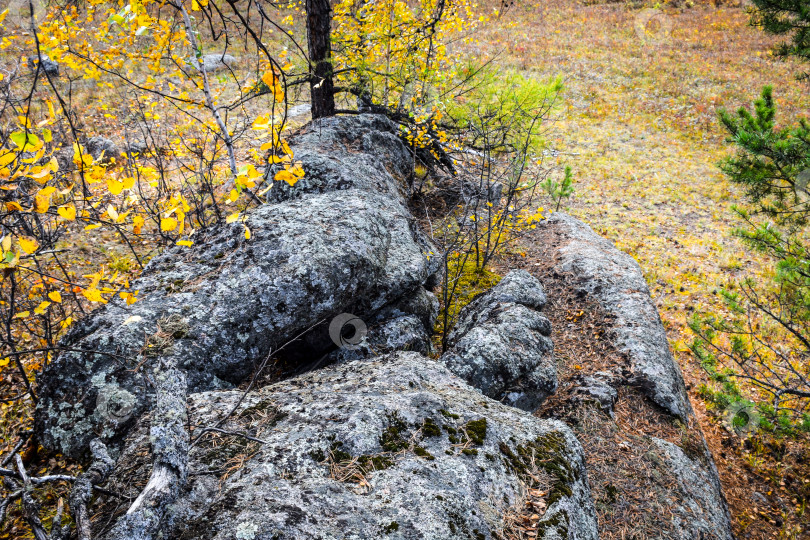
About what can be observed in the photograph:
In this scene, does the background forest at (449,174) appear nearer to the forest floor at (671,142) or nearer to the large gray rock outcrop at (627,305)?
the forest floor at (671,142)

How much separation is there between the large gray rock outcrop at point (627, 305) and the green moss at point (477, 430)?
133 inches

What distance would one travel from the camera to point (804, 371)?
7.44 metres

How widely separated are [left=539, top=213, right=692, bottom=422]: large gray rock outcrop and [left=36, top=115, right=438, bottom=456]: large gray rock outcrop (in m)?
2.88

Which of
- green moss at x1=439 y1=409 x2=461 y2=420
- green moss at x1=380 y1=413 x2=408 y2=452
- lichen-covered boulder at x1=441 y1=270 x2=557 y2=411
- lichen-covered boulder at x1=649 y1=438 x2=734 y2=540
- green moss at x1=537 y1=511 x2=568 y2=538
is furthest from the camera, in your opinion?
lichen-covered boulder at x1=441 y1=270 x2=557 y2=411

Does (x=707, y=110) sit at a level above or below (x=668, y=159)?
above

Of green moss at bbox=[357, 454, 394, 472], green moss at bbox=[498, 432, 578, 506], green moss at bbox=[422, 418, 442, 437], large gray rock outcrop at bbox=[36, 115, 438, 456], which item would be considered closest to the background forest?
large gray rock outcrop at bbox=[36, 115, 438, 456]

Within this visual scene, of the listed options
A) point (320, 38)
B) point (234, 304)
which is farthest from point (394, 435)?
point (320, 38)

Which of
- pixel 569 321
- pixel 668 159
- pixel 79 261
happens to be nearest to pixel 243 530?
pixel 569 321

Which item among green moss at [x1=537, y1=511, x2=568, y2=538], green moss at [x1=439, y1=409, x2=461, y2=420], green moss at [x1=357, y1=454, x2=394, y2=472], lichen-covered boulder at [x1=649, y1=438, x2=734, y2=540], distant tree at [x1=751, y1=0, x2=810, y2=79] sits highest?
distant tree at [x1=751, y1=0, x2=810, y2=79]

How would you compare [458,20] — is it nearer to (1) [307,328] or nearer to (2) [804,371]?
(1) [307,328]

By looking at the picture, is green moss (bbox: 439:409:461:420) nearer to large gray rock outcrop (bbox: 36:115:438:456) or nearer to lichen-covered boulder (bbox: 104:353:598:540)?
lichen-covered boulder (bbox: 104:353:598:540)

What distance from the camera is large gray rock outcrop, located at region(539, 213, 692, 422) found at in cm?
524

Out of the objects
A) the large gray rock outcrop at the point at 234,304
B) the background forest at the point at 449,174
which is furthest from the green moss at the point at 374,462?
the large gray rock outcrop at the point at 234,304

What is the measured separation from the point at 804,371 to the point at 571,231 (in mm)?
4778
